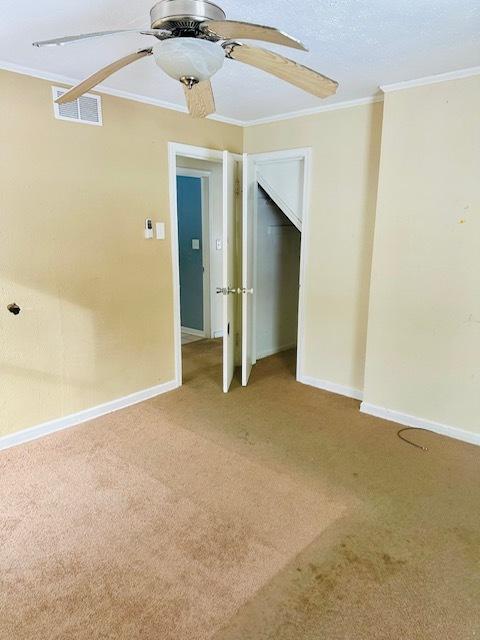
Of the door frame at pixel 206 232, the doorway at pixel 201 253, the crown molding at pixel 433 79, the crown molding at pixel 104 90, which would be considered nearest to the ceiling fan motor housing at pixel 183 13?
the crown molding at pixel 104 90

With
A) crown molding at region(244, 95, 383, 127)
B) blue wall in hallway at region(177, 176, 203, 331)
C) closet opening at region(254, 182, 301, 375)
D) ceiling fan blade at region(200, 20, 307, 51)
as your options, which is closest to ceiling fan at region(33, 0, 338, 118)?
ceiling fan blade at region(200, 20, 307, 51)

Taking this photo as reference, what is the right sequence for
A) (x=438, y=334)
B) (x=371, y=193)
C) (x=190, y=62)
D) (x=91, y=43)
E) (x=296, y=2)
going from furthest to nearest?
(x=371, y=193)
(x=438, y=334)
(x=91, y=43)
(x=296, y=2)
(x=190, y=62)

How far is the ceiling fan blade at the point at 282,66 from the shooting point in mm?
1505

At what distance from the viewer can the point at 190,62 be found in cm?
Result: 139

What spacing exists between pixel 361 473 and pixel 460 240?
5.31ft

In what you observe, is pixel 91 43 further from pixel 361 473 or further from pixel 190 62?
pixel 361 473

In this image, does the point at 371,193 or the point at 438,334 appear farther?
the point at 371,193

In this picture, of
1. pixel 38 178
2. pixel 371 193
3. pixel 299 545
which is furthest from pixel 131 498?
pixel 371 193

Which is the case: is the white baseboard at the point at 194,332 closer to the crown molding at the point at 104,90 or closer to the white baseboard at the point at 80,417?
the white baseboard at the point at 80,417

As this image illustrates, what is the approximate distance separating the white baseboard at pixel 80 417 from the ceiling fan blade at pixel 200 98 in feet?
7.46

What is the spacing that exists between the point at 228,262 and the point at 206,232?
1.75 metres

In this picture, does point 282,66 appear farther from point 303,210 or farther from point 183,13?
point 303,210

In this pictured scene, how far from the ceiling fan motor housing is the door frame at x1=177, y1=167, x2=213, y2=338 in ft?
11.7

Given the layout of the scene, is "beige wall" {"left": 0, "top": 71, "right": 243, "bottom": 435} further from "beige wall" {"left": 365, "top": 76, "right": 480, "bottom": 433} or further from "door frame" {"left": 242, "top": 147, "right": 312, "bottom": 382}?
"beige wall" {"left": 365, "top": 76, "right": 480, "bottom": 433}
